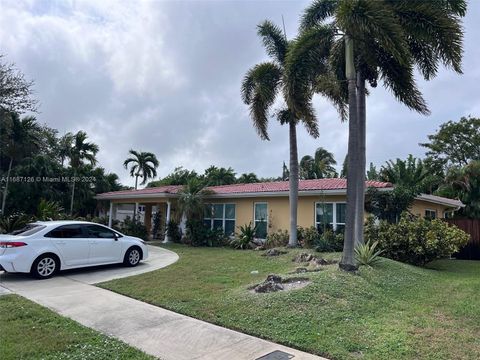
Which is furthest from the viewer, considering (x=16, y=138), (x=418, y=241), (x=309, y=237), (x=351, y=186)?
(x=16, y=138)

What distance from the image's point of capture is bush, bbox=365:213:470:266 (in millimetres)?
11945

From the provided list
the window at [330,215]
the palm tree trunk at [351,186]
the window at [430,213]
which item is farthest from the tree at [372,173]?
the palm tree trunk at [351,186]

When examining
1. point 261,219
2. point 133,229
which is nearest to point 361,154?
point 261,219

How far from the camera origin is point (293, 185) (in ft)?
51.4

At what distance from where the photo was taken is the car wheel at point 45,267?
363 inches

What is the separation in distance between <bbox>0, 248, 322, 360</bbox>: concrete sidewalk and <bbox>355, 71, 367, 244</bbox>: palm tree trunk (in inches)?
305

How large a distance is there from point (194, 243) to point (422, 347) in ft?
47.6

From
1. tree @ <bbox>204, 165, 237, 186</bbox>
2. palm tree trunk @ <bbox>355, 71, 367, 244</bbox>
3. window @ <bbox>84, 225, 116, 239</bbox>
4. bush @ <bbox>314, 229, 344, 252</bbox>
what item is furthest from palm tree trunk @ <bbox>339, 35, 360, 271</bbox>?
tree @ <bbox>204, 165, 237, 186</bbox>

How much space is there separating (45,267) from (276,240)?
986 centimetres

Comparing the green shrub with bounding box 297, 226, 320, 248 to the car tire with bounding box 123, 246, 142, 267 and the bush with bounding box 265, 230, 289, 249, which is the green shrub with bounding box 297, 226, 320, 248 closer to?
the bush with bounding box 265, 230, 289, 249

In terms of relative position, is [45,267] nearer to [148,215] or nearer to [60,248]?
[60,248]

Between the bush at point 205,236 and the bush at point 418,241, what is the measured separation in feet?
25.0

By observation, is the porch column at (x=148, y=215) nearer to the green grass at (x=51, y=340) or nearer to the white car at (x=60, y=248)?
the white car at (x=60, y=248)

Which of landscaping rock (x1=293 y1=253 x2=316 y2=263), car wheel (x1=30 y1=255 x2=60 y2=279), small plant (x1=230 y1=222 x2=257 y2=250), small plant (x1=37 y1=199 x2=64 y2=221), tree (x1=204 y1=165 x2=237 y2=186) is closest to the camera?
car wheel (x1=30 y1=255 x2=60 y2=279)
